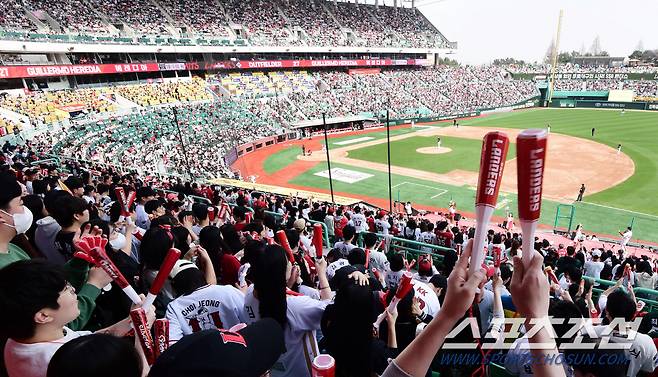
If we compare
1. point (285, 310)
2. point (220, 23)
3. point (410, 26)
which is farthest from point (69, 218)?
point (410, 26)

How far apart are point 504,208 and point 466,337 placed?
19573 mm

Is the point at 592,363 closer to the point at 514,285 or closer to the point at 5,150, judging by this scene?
the point at 514,285

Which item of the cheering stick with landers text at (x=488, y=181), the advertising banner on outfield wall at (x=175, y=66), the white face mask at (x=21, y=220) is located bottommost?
the white face mask at (x=21, y=220)

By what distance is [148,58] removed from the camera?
4378 centimetres

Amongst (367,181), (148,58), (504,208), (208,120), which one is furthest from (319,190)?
(148,58)

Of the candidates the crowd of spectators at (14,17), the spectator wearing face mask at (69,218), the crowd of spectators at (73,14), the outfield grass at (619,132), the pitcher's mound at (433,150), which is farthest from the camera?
the crowd of spectators at (73,14)

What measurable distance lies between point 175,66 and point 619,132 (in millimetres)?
48004

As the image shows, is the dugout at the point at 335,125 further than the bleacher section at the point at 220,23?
Yes

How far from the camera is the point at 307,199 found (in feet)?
57.8

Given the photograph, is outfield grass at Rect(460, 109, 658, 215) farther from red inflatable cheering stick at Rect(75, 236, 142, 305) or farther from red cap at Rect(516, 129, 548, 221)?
red inflatable cheering stick at Rect(75, 236, 142, 305)

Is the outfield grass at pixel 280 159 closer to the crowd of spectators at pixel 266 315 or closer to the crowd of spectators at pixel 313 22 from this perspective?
the crowd of spectators at pixel 313 22

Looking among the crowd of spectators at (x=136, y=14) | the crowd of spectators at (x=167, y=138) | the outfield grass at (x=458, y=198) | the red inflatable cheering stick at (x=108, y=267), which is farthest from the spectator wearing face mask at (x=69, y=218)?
the crowd of spectators at (x=136, y=14)

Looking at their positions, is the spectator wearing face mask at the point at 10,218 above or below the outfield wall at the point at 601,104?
above

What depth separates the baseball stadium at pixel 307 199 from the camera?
203 cm
